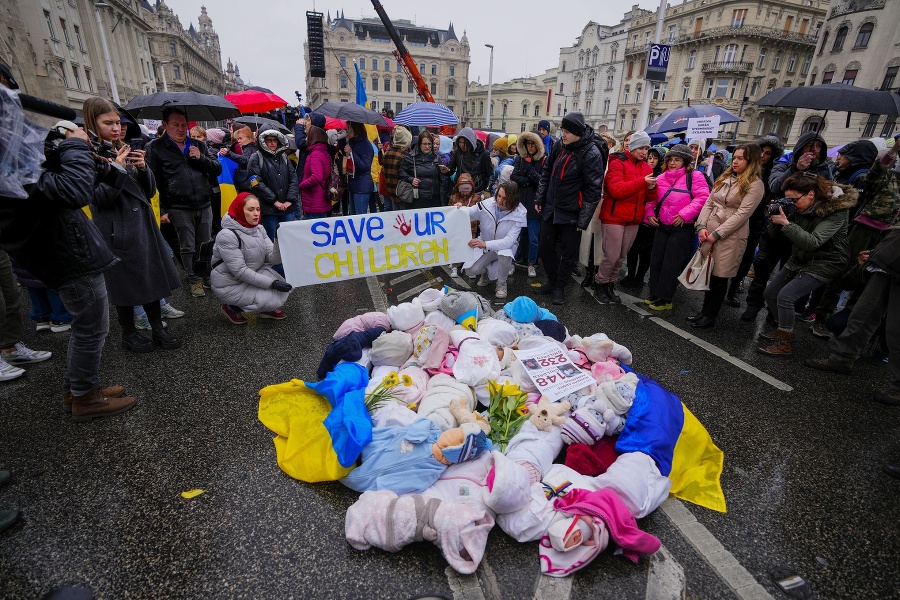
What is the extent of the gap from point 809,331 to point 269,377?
20.2 feet

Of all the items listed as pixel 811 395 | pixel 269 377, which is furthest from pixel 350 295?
pixel 811 395

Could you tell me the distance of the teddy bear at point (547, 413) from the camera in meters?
2.83

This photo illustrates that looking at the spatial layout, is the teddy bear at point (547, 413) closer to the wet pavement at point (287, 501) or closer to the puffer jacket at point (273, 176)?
the wet pavement at point (287, 501)

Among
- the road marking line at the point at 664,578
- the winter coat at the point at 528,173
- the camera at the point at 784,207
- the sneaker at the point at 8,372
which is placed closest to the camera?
the road marking line at the point at 664,578

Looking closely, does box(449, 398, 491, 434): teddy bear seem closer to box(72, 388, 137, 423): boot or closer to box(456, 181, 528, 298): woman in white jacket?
box(72, 388, 137, 423): boot

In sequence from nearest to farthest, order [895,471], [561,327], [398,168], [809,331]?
[895,471] < [561,327] < [809,331] < [398,168]

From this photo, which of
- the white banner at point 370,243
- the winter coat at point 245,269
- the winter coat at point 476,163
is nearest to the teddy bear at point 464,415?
the white banner at point 370,243

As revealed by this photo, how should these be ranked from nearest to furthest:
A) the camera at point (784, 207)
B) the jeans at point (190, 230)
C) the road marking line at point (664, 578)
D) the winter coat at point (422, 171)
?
the road marking line at point (664, 578)
the camera at point (784, 207)
the jeans at point (190, 230)
the winter coat at point (422, 171)

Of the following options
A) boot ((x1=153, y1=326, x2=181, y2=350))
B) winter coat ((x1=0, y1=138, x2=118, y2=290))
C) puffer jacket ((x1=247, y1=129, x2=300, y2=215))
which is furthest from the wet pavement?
puffer jacket ((x1=247, y1=129, x2=300, y2=215))

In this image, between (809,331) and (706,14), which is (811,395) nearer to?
(809,331)

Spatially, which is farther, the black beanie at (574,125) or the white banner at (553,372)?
the black beanie at (574,125)

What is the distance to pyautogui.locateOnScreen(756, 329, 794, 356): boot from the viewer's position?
15.0 feet

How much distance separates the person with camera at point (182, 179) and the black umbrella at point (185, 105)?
0.37 meters

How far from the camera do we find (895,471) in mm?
2898
